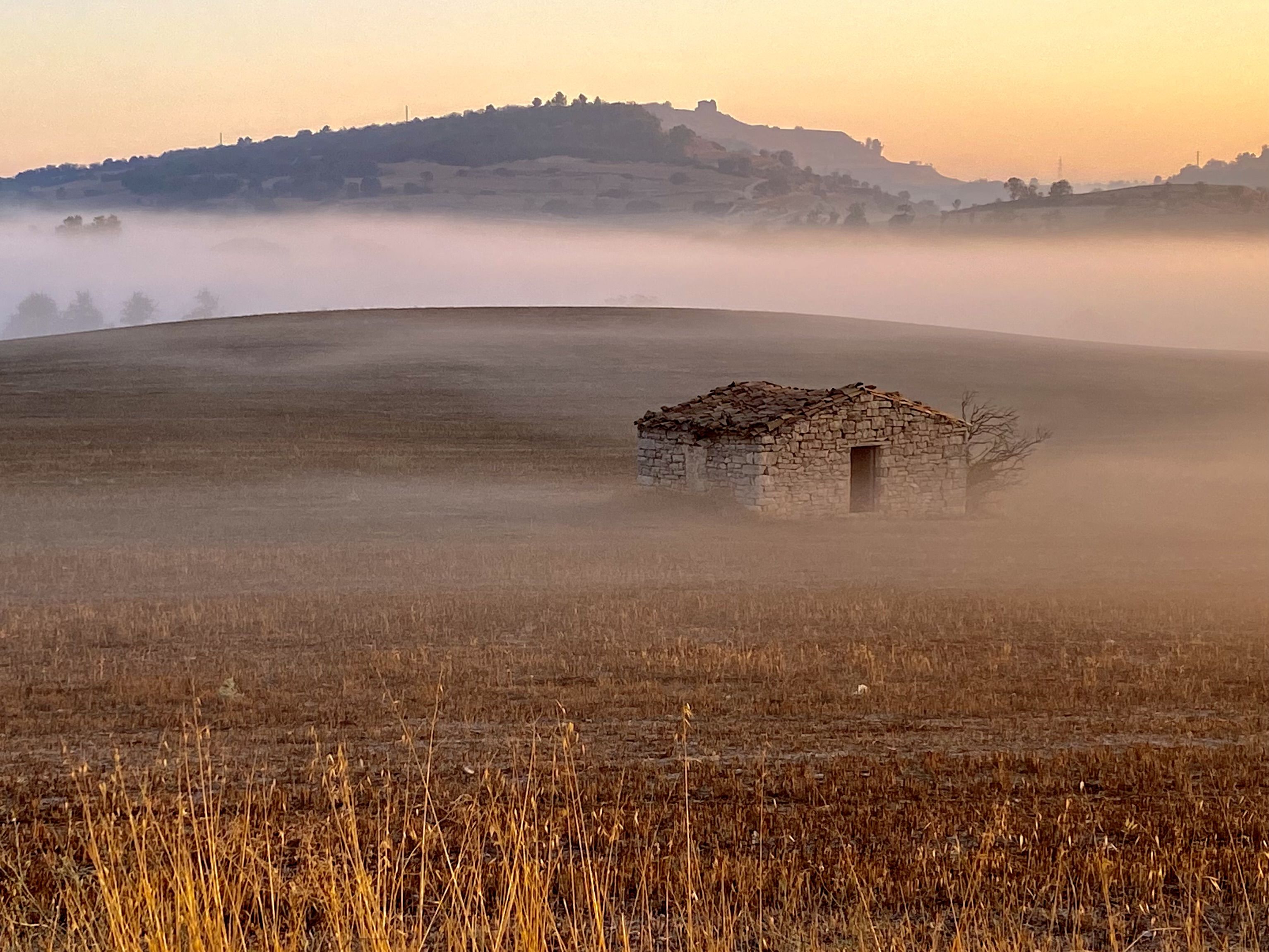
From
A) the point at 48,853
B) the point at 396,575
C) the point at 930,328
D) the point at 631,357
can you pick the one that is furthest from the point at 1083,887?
the point at 930,328

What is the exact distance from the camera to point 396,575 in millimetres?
26969

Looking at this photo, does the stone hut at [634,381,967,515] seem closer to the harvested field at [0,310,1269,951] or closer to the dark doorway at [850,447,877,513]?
the dark doorway at [850,447,877,513]

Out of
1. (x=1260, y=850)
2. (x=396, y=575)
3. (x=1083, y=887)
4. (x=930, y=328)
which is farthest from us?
(x=930, y=328)

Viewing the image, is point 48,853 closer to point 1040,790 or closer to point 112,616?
point 1040,790

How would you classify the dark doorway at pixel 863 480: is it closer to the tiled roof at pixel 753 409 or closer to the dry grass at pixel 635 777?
the tiled roof at pixel 753 409

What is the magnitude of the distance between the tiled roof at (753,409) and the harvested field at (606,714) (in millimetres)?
2345

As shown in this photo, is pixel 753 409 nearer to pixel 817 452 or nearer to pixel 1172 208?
pixel 817 452

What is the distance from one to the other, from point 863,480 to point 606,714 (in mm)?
25136

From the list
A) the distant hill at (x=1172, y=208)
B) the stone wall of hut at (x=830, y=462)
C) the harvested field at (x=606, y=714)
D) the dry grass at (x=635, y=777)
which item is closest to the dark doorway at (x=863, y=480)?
the stone wall of hut at (x=830, y=462)

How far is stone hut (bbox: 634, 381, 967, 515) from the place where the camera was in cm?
3594

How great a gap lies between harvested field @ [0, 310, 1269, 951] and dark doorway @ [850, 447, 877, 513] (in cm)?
204

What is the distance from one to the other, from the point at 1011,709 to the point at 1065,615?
732cm

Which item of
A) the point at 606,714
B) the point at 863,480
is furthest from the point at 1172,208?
the point at 606,714

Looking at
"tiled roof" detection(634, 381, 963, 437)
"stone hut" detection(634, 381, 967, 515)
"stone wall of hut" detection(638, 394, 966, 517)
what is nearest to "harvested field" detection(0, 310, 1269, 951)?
"stone wall of hut" detection(638, 394, 966, 517)
